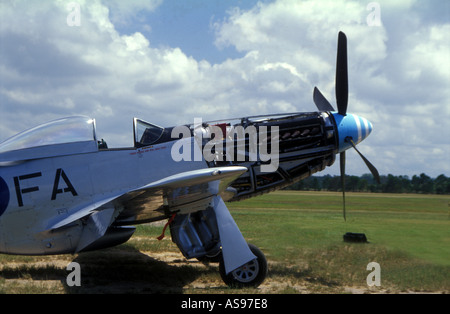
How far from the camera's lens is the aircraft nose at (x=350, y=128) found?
24.7 ft

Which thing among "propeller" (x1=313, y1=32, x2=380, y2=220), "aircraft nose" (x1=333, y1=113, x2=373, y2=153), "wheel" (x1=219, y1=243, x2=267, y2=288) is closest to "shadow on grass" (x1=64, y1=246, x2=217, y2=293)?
"wheel" (x1=219, y1=243, x2=267, y2=288)

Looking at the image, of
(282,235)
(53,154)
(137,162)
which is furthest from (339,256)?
(53,154)

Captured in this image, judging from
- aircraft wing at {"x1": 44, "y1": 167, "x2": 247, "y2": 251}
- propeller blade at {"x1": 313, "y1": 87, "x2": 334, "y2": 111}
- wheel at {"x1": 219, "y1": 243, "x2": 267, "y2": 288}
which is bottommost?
wheel at {"x1": 219, "y1": 243, "x2": 267, "y2": 288}

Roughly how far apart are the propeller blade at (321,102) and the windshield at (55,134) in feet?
16.0

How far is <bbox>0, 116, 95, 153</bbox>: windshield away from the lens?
21.4 ft

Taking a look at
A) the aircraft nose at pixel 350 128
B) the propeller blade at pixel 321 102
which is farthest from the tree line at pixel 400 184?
the aircraft nose at pixel 350 128

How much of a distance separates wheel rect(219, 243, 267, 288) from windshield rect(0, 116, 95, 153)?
3157 millimetres

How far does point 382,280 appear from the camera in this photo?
7023 mm

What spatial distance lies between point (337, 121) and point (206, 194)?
3.03 metres

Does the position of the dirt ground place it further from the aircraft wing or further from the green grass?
the aircraft wing

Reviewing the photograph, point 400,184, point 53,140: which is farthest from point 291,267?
point 400,184

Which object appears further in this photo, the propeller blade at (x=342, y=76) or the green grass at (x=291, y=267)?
the propeller blade at (x=342, y=76)

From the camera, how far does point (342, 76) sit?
8.23m

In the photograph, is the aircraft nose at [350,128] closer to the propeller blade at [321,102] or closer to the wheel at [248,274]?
the propeller blade at [321,102]
